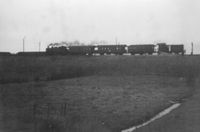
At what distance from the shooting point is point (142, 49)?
58688 mm

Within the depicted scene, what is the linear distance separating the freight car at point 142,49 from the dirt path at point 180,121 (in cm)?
3399

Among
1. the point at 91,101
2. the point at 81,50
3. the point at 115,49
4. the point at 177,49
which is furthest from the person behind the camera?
the point at 81,50

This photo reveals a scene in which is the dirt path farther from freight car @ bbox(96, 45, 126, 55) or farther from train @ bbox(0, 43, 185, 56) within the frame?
freight car @ bbox(96, 45, 126, 55)

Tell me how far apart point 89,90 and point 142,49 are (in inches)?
1060

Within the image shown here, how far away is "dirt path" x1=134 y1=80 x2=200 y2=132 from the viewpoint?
17.8m

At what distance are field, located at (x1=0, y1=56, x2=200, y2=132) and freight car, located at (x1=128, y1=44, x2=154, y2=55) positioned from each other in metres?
10.3

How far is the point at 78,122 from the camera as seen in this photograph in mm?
20375

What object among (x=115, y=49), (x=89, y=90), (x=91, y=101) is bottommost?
(x=91, y=101)

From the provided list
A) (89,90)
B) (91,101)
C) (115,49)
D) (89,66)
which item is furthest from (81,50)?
(91,101)

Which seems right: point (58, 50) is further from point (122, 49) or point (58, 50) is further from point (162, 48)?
point (162, 48)

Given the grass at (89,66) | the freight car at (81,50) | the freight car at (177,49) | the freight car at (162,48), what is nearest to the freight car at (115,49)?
the freight car at (81,50)

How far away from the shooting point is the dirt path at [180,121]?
17758 millimetres

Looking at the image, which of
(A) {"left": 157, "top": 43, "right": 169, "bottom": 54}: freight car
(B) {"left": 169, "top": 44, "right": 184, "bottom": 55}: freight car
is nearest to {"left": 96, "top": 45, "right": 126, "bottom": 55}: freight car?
(A) {"left": 157, "top": 43, "right": 169, "bottom": 54}: freight car

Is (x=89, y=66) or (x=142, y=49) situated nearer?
(x=89, y=66)
